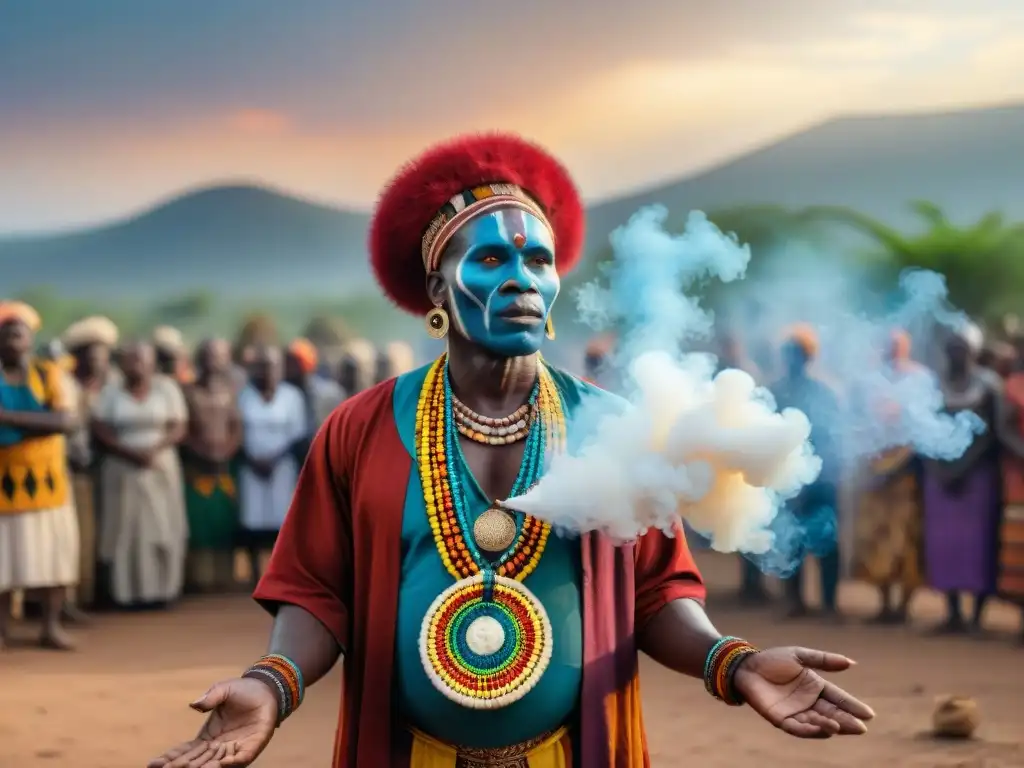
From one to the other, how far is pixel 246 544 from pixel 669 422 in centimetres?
985

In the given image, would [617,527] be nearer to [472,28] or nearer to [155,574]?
[155,574]

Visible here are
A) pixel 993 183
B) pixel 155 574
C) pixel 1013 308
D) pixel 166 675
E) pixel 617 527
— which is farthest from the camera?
pixel 993 183

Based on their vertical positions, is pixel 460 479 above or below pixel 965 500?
above

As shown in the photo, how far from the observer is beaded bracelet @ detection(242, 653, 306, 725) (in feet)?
9.93

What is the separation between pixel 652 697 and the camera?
27.9 ft

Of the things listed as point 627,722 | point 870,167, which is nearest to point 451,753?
point 627,722

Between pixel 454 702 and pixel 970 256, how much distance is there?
29571 millimetres

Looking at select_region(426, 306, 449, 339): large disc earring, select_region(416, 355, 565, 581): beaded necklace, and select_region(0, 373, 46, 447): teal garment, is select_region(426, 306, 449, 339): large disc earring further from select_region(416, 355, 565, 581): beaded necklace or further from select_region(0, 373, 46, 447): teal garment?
select_region(0, 373, 46, 447): teal garment

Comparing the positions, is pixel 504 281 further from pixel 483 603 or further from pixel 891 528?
pixel 891 528

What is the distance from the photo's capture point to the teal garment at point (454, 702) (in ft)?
10.5

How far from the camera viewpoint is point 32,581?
9.33m

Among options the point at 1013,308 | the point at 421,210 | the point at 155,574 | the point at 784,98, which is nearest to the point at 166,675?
the point at 155,574

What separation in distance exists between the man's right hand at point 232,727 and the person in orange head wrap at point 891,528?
8.18 metres

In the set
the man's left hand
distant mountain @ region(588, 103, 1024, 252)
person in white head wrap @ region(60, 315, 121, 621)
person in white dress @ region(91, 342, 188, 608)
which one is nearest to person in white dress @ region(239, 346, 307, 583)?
person in white dress @ region(91, 342, 188, 608)
